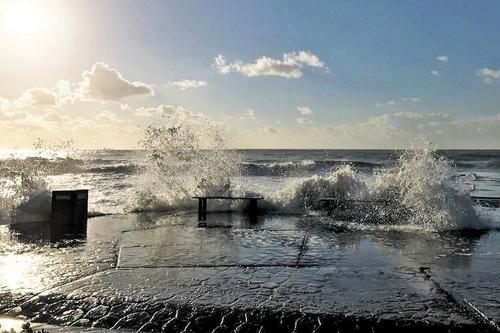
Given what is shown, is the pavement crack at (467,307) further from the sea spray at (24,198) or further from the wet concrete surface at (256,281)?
the sea spray at (24,198)

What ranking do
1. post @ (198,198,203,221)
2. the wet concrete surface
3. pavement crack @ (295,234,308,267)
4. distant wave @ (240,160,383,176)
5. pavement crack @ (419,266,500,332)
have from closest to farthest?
1. pavement crack @ (419,266,500,332)
2. the wet concrete surface
3. pavement crack @ (295,234,308,267)
4. post @ (198,198,203,221)
5. distant wave @ (240,160,383,176)

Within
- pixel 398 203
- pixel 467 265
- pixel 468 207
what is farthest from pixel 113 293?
pixel 398 203

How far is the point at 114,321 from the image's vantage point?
4961 mm

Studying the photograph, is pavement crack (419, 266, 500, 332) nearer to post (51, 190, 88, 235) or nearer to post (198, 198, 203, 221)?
post (198, 198, 203, 221)

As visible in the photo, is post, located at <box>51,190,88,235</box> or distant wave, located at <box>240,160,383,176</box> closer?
post, located at <box>51,190,88,235</box>

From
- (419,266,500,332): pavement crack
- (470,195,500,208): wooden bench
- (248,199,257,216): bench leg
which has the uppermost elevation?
(470,195,500,208): wooden bench

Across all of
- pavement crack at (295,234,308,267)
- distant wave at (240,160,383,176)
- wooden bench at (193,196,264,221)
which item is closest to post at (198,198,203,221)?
wooden bench at (193,196,264,221)

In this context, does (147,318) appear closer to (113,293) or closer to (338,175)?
(113,293)

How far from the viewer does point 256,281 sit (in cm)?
654

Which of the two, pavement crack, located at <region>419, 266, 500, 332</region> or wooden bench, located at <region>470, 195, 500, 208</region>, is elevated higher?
wooden bench, located at <region>470, 195, 500, 208</region>

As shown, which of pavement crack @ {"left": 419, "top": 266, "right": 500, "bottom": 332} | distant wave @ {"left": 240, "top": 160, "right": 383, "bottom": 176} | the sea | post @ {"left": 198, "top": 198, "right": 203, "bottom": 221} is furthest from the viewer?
distant wave @ {"left": 240, "top": 160, "right": 383, "bottom": 176}

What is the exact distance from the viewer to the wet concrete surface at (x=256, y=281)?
5039 millimetres

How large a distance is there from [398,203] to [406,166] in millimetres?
1320

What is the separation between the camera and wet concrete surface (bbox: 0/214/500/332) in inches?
198
